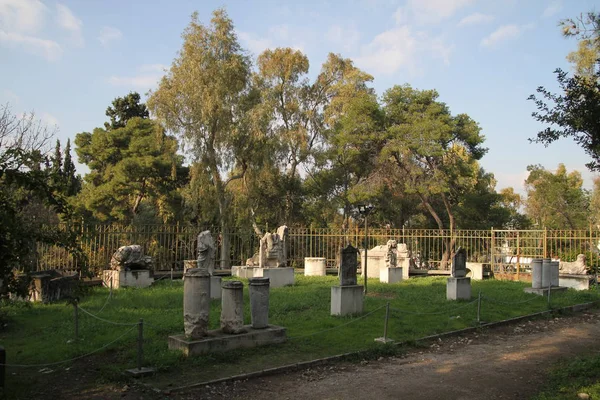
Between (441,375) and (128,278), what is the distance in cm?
1112

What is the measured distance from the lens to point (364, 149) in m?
28.0

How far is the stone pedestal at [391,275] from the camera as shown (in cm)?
1848

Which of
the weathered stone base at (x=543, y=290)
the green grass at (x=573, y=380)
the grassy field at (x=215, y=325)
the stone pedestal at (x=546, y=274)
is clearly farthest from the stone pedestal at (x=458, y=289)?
the green grass at (x=573, y=380)

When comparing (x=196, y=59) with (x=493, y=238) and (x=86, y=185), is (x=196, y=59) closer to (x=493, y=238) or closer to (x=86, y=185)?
(x=86, y=185)

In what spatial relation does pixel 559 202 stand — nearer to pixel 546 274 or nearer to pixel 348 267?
pixel 546 274

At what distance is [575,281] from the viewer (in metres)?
17.4

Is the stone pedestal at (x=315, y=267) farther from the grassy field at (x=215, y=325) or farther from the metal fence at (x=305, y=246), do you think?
the grassy field at (x=215, y=325)

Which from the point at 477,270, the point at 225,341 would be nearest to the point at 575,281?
the point at 477,270

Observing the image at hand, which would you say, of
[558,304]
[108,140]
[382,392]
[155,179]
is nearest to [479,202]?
[558,304]

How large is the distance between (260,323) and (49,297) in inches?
271

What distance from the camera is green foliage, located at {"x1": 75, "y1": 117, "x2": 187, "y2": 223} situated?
28297 mm

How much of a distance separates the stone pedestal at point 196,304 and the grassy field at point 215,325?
52 centimetres

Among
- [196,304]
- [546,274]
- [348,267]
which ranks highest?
[348,267]

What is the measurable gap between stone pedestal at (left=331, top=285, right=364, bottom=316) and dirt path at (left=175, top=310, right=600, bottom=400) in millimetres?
2273
